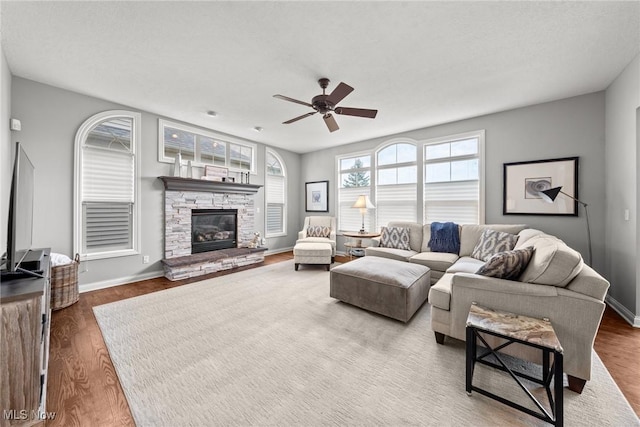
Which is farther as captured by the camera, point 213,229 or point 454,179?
point 213,229

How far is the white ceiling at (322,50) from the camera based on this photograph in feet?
6.25

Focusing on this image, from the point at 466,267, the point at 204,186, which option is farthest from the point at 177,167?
the point at 466,267

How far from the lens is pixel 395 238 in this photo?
4.37 m

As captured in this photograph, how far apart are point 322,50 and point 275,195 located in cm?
416

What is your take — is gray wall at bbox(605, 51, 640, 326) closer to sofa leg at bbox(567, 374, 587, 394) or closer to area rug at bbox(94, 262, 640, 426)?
area rug at bbox(94, 262, 640, 426)

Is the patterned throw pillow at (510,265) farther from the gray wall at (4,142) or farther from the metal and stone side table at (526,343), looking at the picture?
the gray wall at (4,142)

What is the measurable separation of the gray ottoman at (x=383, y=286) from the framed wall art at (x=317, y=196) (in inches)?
130

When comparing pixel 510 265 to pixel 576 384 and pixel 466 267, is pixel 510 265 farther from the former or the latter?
pixel 466 267

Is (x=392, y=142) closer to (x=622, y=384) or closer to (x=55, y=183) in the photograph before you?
(x=622, y=384)

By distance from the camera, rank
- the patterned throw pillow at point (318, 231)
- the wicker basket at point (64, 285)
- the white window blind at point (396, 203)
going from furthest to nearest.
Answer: the patterned throw pillow at point (318, 231), the white window blind at point (396, 203), the wicker basket at point (64, 285)

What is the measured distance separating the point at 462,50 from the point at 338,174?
381 centimetres

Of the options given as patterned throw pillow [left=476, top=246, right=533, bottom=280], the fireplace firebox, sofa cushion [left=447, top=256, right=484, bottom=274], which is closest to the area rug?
sofa cushion [left=447, top=256, right=484, bottom=274]

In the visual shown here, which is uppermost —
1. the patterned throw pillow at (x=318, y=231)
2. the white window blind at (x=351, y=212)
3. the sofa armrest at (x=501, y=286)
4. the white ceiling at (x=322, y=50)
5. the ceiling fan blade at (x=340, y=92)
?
the white ceiling at (x=322, y=50)

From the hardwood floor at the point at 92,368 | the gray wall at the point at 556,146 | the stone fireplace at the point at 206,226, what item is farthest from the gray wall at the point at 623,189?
the stone fireplace at the point at 206,226
